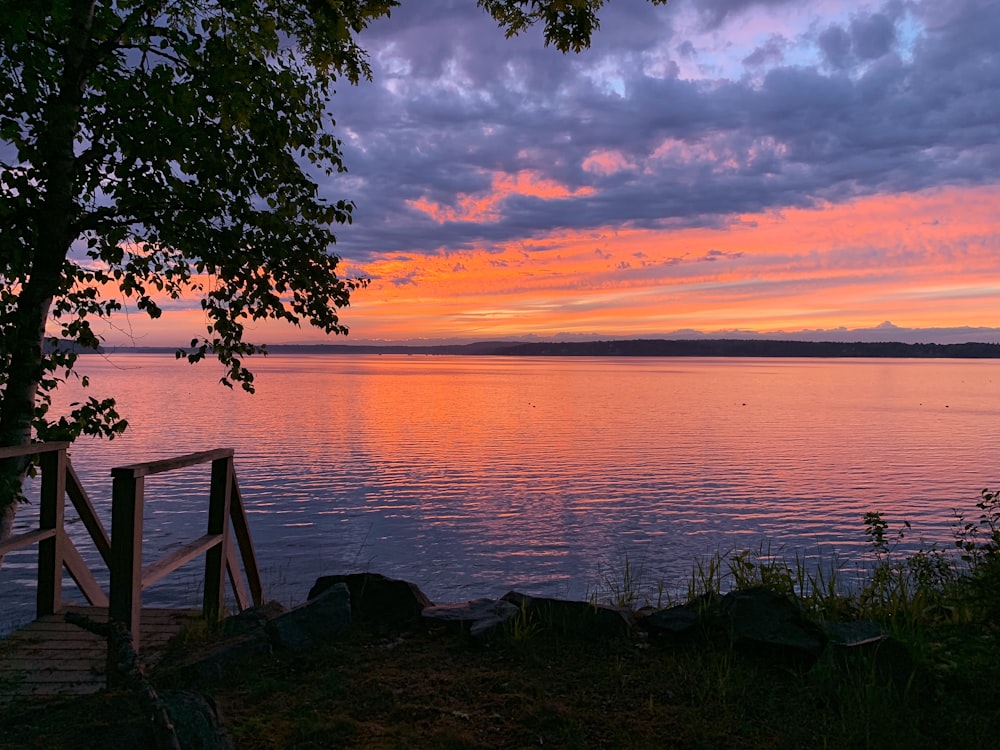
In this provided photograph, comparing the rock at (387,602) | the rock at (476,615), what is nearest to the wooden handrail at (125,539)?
the rock at (387,602)

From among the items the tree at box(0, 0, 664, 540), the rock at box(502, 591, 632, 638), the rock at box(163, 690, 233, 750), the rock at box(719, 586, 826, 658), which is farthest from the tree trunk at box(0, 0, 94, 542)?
the rock at box(719, 586, 826, 658)

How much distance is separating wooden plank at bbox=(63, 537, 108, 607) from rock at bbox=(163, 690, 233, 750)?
4489 millimetres

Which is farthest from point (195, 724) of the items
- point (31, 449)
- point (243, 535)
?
point (243, 535)

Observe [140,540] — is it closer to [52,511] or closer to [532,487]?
[52,511]

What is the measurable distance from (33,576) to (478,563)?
914 centimetres

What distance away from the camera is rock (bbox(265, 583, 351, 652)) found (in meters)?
7.56

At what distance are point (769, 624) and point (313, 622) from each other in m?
4.42

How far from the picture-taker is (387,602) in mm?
8680

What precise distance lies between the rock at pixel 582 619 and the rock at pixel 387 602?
4.39 ft

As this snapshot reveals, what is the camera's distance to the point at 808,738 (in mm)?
5723

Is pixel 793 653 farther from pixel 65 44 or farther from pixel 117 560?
pixel 65 44

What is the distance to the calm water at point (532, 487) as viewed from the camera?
58.0 feet

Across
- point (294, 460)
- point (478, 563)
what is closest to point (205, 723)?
point (478, 563)

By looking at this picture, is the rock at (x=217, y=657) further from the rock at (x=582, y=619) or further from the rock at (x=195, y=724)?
the rock at (x=582, y=619)
